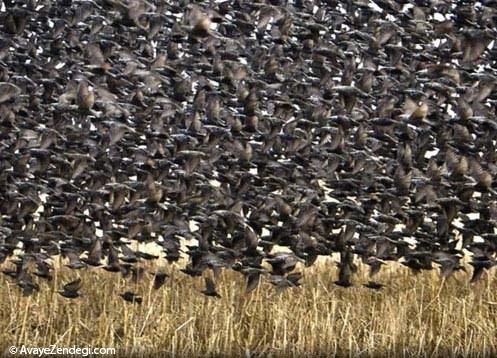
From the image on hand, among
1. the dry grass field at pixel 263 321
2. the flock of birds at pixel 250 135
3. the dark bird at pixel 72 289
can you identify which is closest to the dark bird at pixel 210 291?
the dry grass field at pixel 263 321

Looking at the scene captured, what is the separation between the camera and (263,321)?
29.3 ft

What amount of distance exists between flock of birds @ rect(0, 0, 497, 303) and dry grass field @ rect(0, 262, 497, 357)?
10.9 inches

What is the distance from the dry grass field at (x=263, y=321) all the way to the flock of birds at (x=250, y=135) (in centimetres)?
28

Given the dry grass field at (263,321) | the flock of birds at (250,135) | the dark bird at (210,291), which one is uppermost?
the flock of birds at (250,135)

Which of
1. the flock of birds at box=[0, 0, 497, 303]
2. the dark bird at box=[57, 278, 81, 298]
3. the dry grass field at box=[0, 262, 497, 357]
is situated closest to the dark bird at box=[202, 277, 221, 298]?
the dry grass field at box=[0, 262, 497, 357]

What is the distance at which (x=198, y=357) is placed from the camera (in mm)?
8234

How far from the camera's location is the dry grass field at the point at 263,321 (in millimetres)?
8312

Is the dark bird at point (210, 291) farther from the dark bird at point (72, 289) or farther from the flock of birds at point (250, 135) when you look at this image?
the dark bird at point (72, 289)

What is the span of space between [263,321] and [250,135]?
7.02ft

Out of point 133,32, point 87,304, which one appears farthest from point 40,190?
point 133,32

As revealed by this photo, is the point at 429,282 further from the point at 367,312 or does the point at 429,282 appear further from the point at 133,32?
the point at 133,32

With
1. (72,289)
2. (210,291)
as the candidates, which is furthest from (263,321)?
(72,289)

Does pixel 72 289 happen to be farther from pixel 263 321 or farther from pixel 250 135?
pixel 250 135

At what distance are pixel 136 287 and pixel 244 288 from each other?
1.24 metres
